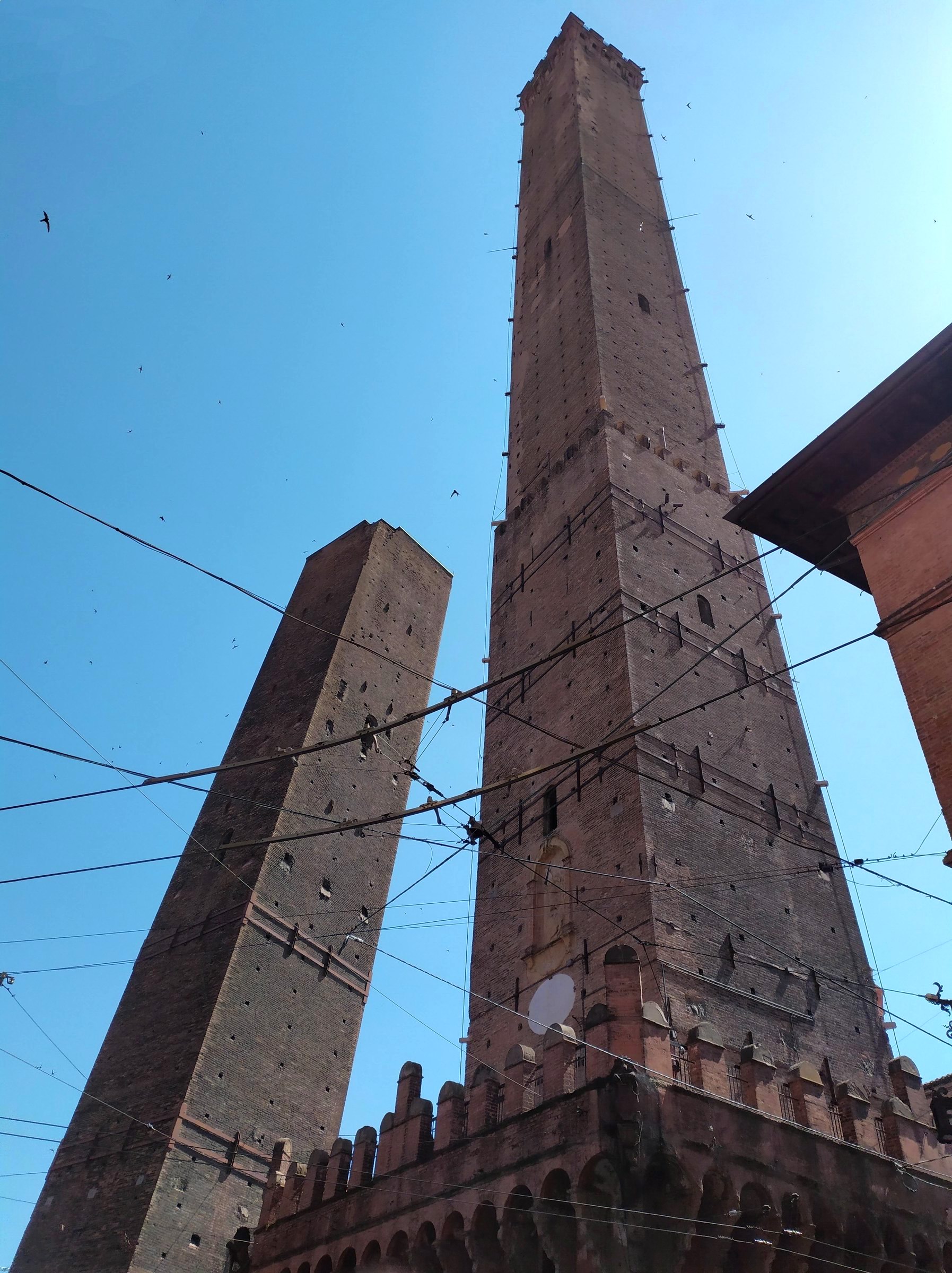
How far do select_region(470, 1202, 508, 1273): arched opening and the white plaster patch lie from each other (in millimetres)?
2369

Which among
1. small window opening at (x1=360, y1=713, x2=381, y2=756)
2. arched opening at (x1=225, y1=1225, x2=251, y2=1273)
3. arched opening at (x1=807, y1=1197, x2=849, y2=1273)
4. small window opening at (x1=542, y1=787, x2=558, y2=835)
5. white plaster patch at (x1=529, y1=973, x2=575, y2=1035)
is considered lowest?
arched opening at (x1=807, y1=1197, x2=849, y2=1273)

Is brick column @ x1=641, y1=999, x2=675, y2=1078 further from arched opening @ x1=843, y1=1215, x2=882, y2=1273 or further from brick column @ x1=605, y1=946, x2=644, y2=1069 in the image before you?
arched opening @ x1=843, y1=1215, x2=882, y2=1273

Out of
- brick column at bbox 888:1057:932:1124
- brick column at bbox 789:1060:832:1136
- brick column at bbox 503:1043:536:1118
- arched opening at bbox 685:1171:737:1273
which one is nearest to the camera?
arched opening at bbox 685:1171:737:1273

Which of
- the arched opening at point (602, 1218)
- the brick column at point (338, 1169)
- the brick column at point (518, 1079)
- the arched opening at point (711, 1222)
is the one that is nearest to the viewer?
the arched opening at point (602, 1218)

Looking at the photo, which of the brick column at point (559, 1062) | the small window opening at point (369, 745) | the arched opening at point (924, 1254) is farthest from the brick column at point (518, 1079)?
the small window opening at point (369, 745)

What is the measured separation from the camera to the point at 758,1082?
7.77 metres

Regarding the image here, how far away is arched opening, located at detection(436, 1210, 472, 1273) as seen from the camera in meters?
7.66

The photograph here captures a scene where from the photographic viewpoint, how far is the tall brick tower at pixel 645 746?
1004cm

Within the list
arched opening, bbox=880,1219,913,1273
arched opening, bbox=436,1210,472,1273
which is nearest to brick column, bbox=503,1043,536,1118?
arched opening, bbox=436,1210,472,1273

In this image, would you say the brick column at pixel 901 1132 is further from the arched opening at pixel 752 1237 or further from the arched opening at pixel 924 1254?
the arched opening at pixel 752 1237

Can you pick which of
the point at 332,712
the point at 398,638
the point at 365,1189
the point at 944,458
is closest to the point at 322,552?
the point at 398,638

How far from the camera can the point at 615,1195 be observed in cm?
677

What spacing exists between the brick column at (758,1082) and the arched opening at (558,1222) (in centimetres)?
155

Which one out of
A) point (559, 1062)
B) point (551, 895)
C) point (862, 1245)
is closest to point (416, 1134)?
point (559, 1062)
